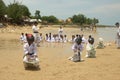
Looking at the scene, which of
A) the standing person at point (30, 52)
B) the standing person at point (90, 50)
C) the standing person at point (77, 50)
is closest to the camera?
the standing person at point (30, 52)

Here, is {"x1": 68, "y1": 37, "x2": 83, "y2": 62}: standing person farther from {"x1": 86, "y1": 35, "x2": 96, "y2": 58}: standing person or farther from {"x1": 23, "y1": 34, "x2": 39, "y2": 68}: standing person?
→ {"x1": 23, "y1": 34, "x2": 39, "y2": 68}: standing person

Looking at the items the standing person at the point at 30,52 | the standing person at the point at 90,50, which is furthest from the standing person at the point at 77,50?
the standing person at the point at 30,52

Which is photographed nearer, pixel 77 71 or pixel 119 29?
pixel 77 71

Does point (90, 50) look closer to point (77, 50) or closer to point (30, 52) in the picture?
point (77, 50)

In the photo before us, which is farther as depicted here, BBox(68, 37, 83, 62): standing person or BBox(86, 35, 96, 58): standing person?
BBox(86, 35, 96, 58): standing person

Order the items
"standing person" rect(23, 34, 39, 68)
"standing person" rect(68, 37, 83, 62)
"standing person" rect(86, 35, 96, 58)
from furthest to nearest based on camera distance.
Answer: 1. "standing person" rect(86, 35, 96, 58)
2. "standing person" rect(68, 37, 83, 62)
3. "standing person" rect(23, 34, 39, 68)

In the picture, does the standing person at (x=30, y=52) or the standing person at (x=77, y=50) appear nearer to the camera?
the standing person at (x=30, y=52)

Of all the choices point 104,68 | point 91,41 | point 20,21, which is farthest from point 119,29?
point 20,21

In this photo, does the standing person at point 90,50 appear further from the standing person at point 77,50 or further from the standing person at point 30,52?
the standing person at point 30,52

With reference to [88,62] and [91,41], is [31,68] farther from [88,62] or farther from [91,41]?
[91,41]

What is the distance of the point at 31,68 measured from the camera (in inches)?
498

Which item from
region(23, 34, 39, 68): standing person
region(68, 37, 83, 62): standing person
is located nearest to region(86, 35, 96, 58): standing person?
region(68, 37, 83, 62): standing person

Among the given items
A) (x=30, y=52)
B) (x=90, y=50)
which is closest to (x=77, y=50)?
(x=90, y=50)

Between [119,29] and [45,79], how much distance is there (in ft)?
39.9
